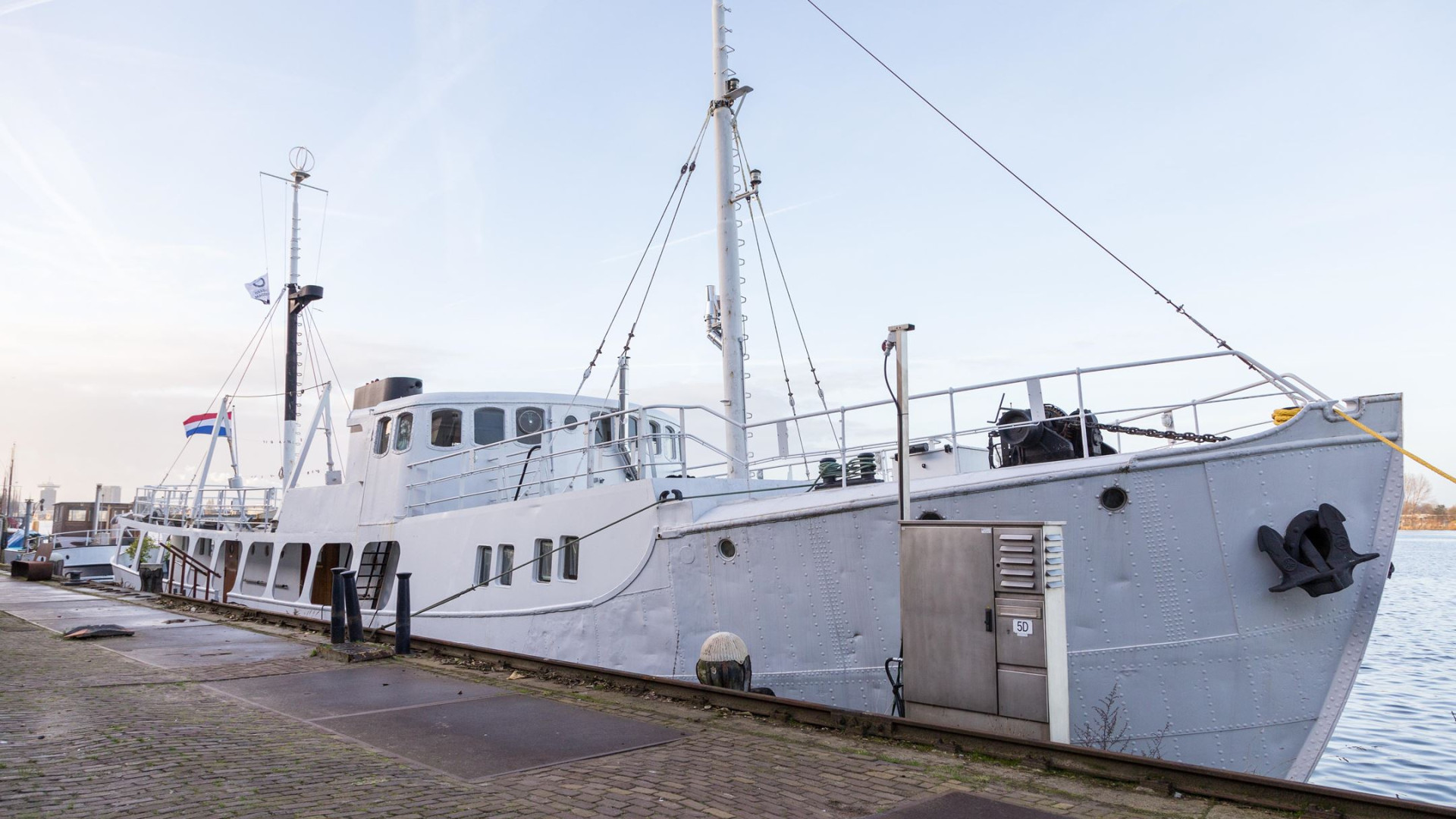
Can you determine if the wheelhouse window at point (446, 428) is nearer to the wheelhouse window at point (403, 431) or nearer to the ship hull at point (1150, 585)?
the wheelhouse window at point (403, 431)

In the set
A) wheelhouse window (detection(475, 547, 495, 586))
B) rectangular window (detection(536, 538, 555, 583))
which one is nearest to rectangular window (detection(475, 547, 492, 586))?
wheelhouse window (detection(475, 547, 495, 586))

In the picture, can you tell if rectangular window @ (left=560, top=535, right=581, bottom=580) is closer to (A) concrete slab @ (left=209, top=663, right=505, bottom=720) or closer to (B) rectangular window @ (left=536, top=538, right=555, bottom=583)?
(B) rectangular window @ (left=536, top=538, right=555, bottom=583)

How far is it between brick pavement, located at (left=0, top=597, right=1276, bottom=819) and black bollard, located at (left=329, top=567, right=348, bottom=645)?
4263mm

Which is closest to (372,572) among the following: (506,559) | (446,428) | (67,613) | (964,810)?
(446,428)

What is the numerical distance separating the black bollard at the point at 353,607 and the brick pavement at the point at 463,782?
4.28 metres

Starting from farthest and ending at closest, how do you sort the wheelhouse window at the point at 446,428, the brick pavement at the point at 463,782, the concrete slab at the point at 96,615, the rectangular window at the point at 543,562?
the concrete slab at the point at 96,615, the wheelhouse window at the point at 446,428, the rectangular window at the point at 543,562, the brick pavement at the point at 463,782

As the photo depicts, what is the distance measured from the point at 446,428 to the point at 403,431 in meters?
0.80

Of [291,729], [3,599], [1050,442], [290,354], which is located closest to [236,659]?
[291,729]

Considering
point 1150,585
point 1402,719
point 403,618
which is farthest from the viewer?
point 1402,719

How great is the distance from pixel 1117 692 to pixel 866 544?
2.52 meters

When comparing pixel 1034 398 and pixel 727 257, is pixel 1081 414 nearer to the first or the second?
pixel 1034 398

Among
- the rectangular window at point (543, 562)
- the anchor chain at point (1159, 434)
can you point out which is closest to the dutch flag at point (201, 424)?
the rectangular window at point (543, 562)

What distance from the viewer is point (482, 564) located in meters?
13.7

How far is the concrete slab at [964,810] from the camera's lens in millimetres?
4953
